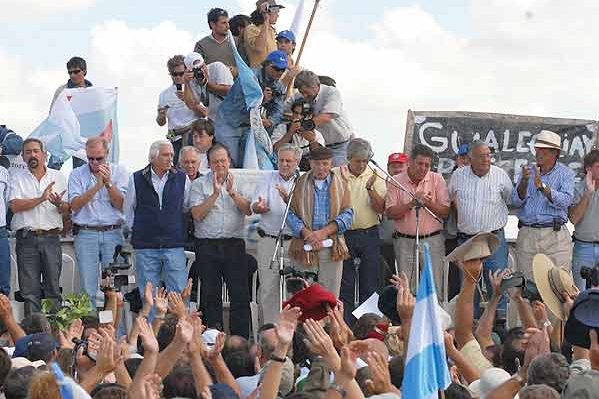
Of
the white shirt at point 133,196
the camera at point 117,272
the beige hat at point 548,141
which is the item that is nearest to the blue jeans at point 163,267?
the camera at point 117,272

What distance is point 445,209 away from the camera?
669 inches

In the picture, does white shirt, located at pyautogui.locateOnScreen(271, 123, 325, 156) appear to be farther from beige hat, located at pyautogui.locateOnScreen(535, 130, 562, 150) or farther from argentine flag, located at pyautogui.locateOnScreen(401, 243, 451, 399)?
argentine flag, located at pyautogui.locateOnScreen(401, 243, 451, 399)

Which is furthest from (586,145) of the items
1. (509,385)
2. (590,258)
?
(509,385)

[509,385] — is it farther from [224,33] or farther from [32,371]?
[224,33]

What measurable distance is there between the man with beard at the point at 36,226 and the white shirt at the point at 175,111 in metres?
2.36

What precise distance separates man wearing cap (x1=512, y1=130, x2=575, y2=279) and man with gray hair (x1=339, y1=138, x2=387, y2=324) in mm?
1439

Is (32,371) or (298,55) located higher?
(298,55)

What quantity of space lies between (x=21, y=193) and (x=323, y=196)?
3.00 metres

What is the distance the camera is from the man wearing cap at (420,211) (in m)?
16.9

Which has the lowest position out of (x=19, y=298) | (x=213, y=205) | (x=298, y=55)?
(x=19, y=298)

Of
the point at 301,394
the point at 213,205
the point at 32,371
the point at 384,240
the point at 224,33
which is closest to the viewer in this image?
the point at 301,394

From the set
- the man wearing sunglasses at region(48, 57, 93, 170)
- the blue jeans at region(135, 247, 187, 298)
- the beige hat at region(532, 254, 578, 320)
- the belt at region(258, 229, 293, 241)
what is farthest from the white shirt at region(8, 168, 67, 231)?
the beige hat at region(532, 254, 578, 320)

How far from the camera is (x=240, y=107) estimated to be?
60.1 ft

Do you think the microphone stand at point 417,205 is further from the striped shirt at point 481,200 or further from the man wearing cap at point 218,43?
the man wearing cap at point 218,43
